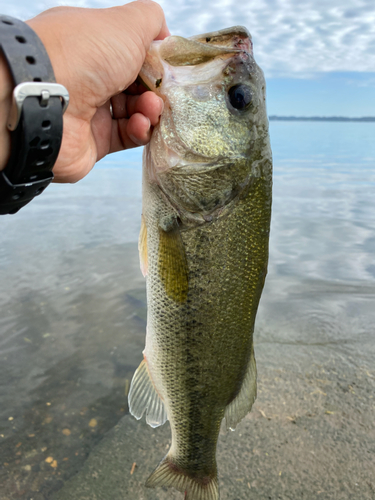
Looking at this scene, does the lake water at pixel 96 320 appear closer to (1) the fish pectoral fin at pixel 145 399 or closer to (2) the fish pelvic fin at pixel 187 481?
(2) the fish pelvic fin at pixel 187 481

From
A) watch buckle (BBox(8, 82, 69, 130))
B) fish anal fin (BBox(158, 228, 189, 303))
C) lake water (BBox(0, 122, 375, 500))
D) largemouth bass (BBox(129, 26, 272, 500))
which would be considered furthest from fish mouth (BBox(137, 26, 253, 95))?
lake water (BBox(0, 122, 375, 500))

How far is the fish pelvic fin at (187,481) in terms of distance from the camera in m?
2.35

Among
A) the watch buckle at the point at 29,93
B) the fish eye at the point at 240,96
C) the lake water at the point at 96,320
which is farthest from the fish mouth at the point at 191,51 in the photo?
the lake water at the point at 96,320

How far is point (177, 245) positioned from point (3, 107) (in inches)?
36.9

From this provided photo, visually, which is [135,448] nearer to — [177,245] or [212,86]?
[177,245]

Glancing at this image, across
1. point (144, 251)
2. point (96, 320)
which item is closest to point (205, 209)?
point (144, 251)

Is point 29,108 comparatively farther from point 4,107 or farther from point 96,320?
point 96,320

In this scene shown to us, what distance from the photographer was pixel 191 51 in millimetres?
1728

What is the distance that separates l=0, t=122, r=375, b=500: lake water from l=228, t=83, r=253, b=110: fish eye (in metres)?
2.78

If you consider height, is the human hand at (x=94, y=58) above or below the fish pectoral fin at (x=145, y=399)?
above

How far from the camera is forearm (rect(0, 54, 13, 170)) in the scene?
1335 mm

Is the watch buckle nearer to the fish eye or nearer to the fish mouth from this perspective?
the fish mouth

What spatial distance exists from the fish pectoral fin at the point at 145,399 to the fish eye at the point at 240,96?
1.45 m

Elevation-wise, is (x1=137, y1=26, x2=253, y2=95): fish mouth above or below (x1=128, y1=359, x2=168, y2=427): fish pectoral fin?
above
